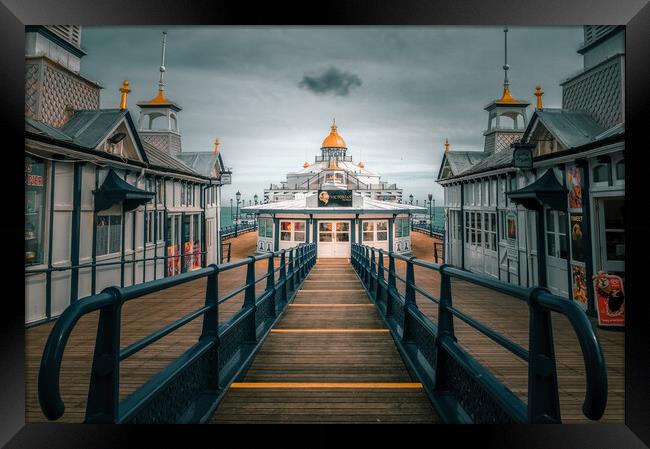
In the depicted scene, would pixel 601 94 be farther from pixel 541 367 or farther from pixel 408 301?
pixel 541 367

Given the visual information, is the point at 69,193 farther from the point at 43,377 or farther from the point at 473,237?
the point at 473,237

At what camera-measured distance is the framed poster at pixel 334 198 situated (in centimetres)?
1773

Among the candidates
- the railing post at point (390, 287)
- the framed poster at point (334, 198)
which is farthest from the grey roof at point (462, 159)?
the railing post at point (390, 287)

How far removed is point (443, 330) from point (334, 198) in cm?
1535

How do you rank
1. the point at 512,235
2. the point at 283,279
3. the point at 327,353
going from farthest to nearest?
the point at 512,235, the point at 283,279, the point at 327,353

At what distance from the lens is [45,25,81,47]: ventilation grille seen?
7203mm

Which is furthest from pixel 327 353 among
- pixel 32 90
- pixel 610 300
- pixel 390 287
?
pixel 32 90

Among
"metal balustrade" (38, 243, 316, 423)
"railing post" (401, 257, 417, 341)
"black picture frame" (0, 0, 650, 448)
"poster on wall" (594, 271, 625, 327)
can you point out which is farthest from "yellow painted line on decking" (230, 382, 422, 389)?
"poster on wall" (594, 271, 625, 327)

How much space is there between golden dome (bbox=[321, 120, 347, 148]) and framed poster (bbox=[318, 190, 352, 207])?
29.2 meters

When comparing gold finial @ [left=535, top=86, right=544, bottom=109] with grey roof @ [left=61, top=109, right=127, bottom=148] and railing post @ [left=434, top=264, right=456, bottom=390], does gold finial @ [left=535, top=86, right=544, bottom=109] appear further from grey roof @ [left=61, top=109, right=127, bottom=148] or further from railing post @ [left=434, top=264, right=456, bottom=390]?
grey roof @ [left=61, top=109, right=127, bottom=148]

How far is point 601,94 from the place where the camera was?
725cm
